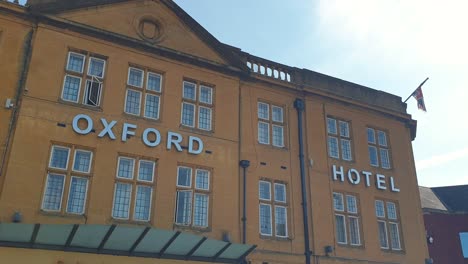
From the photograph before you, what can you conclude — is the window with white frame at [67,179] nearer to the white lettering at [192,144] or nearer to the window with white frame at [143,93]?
the window with white frame at [143,93]

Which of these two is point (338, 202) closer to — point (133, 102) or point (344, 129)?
point (344, 129)

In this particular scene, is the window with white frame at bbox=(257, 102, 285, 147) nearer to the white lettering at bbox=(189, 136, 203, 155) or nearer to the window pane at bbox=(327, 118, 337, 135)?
the window pane at bbox=(327, 118, 337, 135)

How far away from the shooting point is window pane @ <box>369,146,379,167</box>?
2064 cm

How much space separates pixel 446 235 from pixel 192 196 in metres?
19.2

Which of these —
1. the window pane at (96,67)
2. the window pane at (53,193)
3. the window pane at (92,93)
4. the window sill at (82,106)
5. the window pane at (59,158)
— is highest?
the window pane at (96,67)

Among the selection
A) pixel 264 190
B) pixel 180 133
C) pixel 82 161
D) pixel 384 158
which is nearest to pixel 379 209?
pixel 384 158

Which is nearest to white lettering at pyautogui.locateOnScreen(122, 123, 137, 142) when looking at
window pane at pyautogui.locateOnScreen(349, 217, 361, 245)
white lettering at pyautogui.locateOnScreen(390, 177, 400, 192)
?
window pane at pyautogui.locateOnScreen(349, 217, 361, 245)

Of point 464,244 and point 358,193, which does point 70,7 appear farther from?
point 464,244

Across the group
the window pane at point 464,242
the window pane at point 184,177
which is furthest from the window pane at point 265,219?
the window pane at point 464,242

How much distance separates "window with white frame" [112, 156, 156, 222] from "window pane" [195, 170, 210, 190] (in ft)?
5.26

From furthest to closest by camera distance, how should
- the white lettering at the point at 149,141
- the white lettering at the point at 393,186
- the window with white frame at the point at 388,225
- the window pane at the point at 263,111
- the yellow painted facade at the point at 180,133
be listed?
the white lettering at the point at 393,186, the window with white frame at the point at 388,225, the window pane at the point at 263,111, the white lettering at the point at 149,141, the yellow painted facade at the point at 180,133

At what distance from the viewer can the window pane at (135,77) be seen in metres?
16.4

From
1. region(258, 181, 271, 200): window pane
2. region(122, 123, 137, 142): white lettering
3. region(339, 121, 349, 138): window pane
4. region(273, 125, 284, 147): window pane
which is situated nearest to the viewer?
region(122, 123, 137, 142): white lettering

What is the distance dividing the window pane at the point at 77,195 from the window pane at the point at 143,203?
5.47ft
